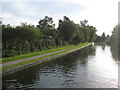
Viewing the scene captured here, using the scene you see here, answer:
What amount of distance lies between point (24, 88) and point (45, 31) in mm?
52832

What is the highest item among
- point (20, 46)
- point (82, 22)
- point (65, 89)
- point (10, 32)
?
point (82, 22)

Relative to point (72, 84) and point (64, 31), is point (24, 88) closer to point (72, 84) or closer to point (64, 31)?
point (72, 84)

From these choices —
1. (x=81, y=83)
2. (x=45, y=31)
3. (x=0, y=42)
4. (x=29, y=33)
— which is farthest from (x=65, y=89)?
(x=45, y=31)

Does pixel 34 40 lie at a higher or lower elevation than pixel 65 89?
higher

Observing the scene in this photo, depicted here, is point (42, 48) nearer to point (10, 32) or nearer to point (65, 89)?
point (10, 32)

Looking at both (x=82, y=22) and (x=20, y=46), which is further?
(x=82, y=22)

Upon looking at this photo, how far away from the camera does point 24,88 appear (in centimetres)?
947

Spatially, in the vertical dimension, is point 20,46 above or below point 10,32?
below

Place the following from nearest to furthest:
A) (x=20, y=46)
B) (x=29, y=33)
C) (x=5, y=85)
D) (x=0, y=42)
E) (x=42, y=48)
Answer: (x=5, y=85), (x=0, y=42), (x=20, y=46), (x=29, y=33), (x=42, y=48)

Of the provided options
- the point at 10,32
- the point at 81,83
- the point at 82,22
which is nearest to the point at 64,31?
the point at 10,32

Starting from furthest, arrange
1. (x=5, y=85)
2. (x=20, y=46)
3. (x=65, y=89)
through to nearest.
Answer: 1. (x=20, y=46)
2. (x=5, y=85)
3. (x=65, y=89)

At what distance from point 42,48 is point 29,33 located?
720 cm

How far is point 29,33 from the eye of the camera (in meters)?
29.3

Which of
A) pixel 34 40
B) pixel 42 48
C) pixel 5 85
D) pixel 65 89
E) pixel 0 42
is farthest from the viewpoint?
pixel 42 48
